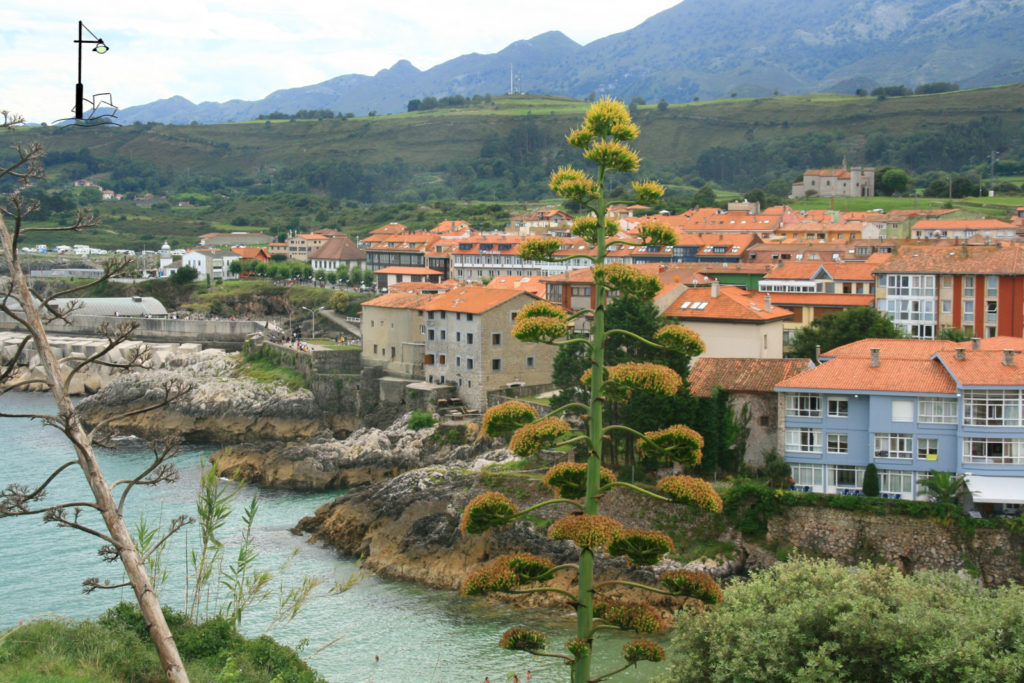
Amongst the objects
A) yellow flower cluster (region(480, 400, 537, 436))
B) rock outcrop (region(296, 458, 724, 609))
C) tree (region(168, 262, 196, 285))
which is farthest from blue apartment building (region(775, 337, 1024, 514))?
tree (region(168, 262, 196, 285))

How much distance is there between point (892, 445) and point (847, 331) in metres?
11.1

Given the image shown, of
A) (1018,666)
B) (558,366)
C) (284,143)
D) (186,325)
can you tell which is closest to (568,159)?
(284,143)

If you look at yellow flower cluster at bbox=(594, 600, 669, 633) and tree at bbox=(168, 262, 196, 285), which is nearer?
yellow flower cluster at bbox=(594, 600, 669, 633)

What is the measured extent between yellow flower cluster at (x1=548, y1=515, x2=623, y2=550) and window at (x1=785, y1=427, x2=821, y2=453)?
66.6ft

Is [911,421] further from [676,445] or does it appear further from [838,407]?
[676,445]

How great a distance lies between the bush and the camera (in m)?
42.1

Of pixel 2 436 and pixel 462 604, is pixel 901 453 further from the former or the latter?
pixel 2 436

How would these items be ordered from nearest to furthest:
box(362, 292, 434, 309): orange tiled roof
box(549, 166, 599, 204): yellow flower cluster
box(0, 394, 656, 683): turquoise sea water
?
box(549, 166, 599, 204): yellow flower cluster → box(0, 394, 656, 683): turquoise sea water → box(362, 292, 434, 309): orange tiled roof

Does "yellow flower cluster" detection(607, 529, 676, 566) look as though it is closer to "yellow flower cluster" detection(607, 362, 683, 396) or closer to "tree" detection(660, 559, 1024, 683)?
"yellow flower cluster" detection(607, 362, 683, 396)

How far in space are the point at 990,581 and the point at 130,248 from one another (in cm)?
9364

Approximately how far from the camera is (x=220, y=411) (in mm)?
49750

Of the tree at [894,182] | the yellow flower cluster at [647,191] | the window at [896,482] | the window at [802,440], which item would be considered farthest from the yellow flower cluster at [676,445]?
the tree at [894,182]

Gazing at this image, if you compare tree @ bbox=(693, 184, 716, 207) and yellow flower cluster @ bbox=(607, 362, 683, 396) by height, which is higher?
tree @ bbox=(693, 184, 716, 207)

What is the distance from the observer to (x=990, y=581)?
82.2ft
